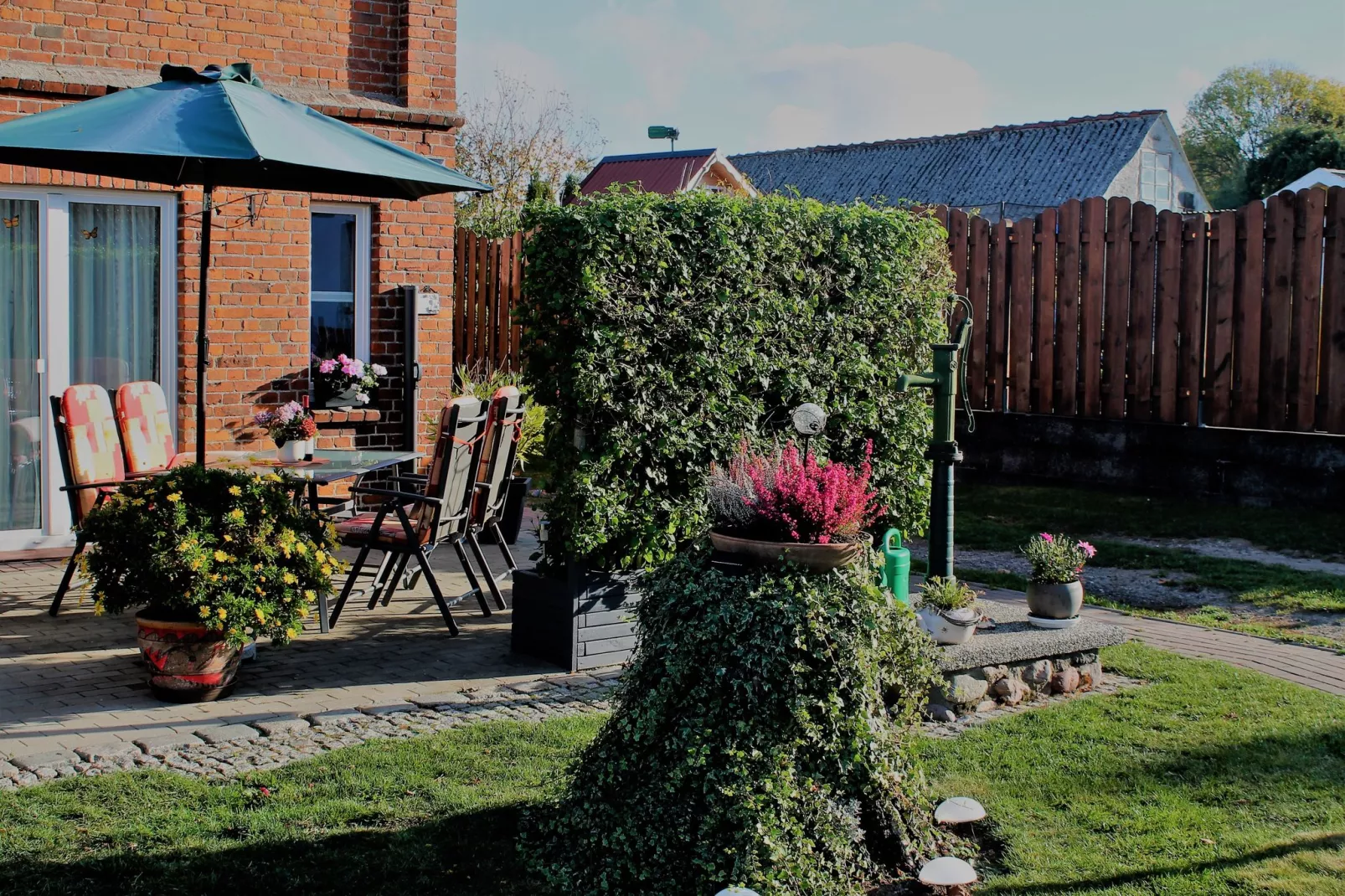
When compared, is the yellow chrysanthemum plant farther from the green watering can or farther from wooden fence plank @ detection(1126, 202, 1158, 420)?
wooden fence plank @ detection(1126, 202, 1158, 420)

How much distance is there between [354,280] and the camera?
9805 millimetres

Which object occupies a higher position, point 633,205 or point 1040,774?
point 633,205

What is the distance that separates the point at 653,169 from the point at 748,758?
24.2 meters

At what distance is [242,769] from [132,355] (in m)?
5.11

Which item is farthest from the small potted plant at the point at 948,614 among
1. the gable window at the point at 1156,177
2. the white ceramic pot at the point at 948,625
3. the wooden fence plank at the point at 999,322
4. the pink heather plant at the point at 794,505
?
the gable window at the point at 1156,177

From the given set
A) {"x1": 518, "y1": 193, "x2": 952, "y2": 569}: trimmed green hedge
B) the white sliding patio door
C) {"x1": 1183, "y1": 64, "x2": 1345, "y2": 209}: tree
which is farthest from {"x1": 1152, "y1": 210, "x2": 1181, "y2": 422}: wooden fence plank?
{"x1": 1183, "y1": 64, "x2": 1345, "y2": 209}: tree

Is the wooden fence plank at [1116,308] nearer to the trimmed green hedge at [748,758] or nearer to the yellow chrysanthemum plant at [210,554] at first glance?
the yellow chrysanthemum plant at [210,554]

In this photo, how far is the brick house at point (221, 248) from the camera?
8.39 metres

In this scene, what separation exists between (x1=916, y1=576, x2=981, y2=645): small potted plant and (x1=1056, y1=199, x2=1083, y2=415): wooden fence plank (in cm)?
649

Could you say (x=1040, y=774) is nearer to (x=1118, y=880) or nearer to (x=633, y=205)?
(x=1118, y=880)

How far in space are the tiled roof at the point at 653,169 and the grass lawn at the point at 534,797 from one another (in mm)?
20223

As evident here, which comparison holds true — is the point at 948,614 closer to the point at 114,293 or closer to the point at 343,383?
the point at 343,383

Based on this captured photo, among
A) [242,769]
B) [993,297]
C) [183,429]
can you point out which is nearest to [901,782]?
[242,769]

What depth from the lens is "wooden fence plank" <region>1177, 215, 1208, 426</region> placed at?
1061 centimetres
